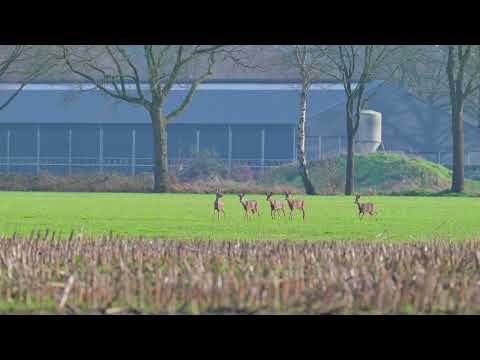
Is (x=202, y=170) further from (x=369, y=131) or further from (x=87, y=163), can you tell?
(x=87, y=163)

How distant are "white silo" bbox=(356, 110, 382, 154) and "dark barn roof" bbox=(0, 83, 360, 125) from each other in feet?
11.9

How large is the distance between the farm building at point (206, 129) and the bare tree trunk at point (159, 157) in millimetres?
19103

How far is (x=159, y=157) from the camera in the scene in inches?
1956

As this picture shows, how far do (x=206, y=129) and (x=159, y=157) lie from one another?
74.7ft

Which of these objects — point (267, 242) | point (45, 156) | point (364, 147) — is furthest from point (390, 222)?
point (45, 156)

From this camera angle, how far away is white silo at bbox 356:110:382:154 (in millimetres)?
68062

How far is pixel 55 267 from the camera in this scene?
10.8 meters

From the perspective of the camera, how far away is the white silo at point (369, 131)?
6806 centimetres

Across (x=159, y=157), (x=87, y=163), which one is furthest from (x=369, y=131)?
(x=159, y=157)

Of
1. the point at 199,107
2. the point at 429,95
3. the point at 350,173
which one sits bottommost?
the point at 350,173

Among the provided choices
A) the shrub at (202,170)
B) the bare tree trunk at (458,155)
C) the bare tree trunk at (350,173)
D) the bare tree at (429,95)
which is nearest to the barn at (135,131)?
the bare tree at (429,95)

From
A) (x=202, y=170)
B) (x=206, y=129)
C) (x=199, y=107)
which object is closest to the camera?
(x=202, y=170)
